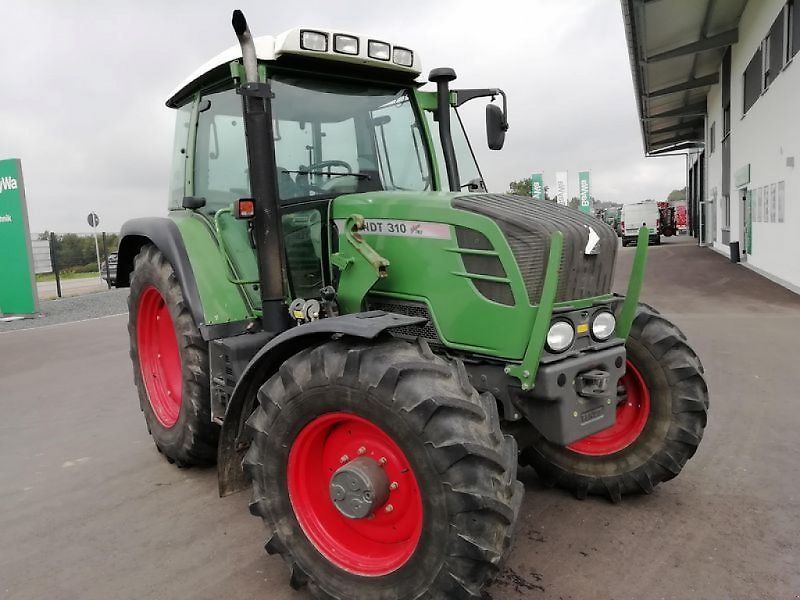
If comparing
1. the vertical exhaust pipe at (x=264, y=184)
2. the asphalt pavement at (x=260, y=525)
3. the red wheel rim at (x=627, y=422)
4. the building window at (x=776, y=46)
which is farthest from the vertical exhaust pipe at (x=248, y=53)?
the building window at (x=776, y=46)

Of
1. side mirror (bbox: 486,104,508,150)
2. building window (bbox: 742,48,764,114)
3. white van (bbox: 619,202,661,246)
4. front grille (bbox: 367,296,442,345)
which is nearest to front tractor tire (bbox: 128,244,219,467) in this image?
front grille (bbox: 367,296,442,345)

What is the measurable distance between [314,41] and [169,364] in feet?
8.39

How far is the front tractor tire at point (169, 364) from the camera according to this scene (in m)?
3.76

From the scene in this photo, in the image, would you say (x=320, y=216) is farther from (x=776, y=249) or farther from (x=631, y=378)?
(x=776, y=249)

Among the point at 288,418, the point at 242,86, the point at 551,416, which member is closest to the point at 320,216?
the point at 242,86

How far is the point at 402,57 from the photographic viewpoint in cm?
359

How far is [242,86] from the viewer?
3.07 metres

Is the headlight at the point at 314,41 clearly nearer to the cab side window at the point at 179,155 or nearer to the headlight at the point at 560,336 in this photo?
the cab side window at the point at 179,155

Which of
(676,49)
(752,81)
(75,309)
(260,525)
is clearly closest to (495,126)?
(260,525)

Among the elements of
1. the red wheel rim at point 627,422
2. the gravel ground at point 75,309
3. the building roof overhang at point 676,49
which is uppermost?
the building roof overhang at point 676,49

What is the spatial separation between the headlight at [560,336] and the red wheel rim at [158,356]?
2.78 metres

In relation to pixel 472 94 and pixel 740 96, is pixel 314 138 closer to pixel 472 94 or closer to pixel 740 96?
pixel 472 94

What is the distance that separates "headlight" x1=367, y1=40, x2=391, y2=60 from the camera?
3410mm

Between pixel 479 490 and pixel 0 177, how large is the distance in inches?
562
